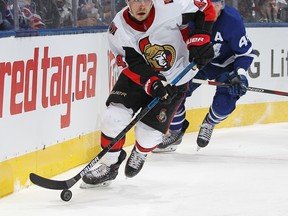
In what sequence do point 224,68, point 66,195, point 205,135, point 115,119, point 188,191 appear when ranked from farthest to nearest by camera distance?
point 224,68
point 205,135
point 188,191
point 115,119
point 66,195

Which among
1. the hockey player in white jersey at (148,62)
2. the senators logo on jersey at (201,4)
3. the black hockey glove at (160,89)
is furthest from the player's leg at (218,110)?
the black hockey glove at (160,89)

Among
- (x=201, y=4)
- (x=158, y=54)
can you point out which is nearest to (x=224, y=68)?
(x=201, y=4)

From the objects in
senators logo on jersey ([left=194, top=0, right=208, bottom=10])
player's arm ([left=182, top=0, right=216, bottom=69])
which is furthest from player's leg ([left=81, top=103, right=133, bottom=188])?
senators logo on jersey ([left=194, top=0, right=208, bottom=10])

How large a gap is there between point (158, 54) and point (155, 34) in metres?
0.11

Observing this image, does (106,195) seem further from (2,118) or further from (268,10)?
(268,10)

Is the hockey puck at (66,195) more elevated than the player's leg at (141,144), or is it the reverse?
the player's leg at (141,144)

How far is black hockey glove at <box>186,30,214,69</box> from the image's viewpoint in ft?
14.0

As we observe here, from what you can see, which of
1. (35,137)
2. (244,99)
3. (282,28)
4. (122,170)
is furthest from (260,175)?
(282,28)

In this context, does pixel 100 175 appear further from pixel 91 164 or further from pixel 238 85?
pixel 238 85

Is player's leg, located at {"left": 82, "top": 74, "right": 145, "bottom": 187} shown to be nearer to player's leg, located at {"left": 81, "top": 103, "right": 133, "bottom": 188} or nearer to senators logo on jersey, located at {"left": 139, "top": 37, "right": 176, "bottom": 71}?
player's leg, located at {"left": 81, "top": 103, "right": 133, "bottom": 188}

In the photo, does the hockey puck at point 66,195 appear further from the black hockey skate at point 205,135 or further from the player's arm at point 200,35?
the black hockey skate at point 205,135

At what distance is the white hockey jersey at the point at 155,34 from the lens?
4.21 meters

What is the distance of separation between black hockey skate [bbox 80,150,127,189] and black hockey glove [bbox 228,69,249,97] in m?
1.17

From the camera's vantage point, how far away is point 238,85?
528 cm
